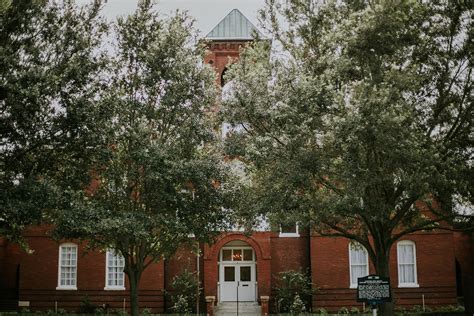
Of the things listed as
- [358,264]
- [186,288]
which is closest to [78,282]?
[186,288]

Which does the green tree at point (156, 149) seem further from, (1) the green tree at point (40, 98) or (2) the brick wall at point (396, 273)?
(2) the brick wall at point (396, 273)

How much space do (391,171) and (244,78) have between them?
19.4ft

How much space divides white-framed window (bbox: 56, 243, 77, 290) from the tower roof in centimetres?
1396

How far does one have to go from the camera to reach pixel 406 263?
32000mm

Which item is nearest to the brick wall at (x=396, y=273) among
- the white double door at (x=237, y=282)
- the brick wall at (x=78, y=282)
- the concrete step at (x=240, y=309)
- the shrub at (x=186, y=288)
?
the concrete step at (x=240, y=309)

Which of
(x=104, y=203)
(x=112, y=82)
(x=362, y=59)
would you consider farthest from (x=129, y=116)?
(x=362, y=59)

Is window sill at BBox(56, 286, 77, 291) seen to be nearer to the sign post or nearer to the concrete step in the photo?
the concrete step

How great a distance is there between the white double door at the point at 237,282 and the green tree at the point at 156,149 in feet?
33.7

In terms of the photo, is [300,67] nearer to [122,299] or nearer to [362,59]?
[362,59]

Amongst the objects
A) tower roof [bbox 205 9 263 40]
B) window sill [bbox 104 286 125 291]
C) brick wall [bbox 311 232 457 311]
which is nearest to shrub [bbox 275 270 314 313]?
brick wall [bbox 311 232 457 311]

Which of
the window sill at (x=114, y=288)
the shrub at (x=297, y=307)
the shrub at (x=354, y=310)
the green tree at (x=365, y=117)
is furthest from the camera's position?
the window sill at (x=114, y=288)

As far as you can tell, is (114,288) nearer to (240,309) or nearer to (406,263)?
(240,309)

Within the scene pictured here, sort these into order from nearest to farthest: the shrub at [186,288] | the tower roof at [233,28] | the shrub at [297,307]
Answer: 1. the shrub at [297,307]
2. the shrub at [186,288]
3. the tower roof at [233,28]

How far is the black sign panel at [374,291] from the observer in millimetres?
18078
